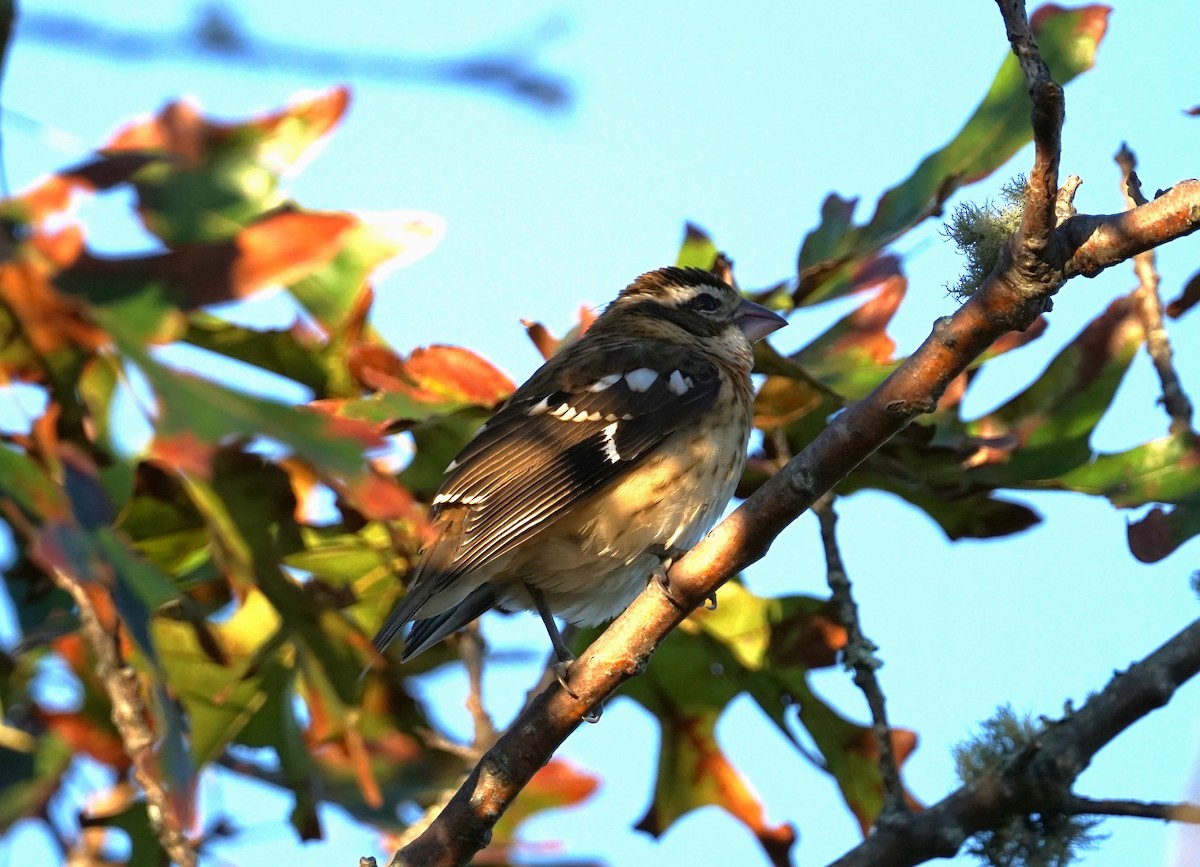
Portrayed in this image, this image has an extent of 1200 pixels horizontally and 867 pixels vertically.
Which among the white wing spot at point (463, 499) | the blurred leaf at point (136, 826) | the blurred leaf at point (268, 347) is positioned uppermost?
the blurred leaf at point (268, 347)

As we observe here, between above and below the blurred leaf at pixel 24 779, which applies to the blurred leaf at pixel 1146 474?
above

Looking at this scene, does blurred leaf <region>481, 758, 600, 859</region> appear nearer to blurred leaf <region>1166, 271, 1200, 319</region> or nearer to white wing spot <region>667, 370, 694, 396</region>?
white wing spot <region>667, 370, 694, 396</region>

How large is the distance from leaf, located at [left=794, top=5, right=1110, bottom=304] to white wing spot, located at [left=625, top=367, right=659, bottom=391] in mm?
579

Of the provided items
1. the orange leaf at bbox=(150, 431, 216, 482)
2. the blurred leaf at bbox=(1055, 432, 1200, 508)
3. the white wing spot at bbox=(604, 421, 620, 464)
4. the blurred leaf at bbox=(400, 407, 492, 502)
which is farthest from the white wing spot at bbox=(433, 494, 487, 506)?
the orange leaf at bbox=(150, 431, 216, 482)

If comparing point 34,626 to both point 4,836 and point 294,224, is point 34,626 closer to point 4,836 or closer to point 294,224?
point 4,836

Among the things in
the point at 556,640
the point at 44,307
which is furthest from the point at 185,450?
the point at 556,640

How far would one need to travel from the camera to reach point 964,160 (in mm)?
4543

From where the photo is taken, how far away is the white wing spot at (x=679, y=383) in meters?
4.93

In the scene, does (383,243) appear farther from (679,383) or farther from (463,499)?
(679,383)

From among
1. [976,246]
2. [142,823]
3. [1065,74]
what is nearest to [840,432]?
[976,246]

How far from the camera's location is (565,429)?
4.79 m

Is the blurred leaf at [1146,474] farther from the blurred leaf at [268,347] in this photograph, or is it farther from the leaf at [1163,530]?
the blurred leaf at [268,347]

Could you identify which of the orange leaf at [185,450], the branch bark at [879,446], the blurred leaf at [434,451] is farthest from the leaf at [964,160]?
the orange leaf at [185,450]

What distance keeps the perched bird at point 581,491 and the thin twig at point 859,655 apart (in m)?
0.49
